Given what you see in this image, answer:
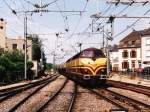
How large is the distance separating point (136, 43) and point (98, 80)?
74.9 metres

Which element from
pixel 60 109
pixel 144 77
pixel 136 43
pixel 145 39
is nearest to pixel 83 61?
pixel 60 109

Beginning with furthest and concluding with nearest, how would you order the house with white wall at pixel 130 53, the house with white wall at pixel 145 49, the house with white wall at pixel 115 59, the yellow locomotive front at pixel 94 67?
1. the house with white wall at pixel 115 59
2. the house with white wall at pixel 130 53
3. the house with white wall at pixel 145 49
4. the yellow locomotive front at pixel 94 67

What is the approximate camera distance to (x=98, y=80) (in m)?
34.8

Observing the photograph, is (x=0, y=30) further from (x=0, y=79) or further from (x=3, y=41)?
(x=0, y=79)

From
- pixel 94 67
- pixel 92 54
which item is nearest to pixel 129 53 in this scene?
pixel 92 54

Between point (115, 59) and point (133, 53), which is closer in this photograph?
point (133, 53)

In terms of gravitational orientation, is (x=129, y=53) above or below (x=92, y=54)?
above

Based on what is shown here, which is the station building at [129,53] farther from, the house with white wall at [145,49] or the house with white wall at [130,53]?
the house with white wall at [145,49]

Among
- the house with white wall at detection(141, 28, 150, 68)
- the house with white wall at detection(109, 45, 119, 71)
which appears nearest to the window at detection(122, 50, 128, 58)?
the house with white wall at detection(109, 45, 119, 71)

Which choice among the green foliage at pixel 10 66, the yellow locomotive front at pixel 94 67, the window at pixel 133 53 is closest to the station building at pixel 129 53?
the window at pixel 133 53

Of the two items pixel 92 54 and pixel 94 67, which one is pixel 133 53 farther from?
pixel 94 67

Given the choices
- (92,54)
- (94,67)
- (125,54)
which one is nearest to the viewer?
(94,67)

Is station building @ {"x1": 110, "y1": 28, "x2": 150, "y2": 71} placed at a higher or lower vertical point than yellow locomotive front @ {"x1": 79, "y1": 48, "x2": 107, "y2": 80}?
higher

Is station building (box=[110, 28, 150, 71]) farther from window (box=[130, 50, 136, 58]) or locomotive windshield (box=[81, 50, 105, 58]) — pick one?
locomotive windshield (box=[81, 50, 105, 58])
